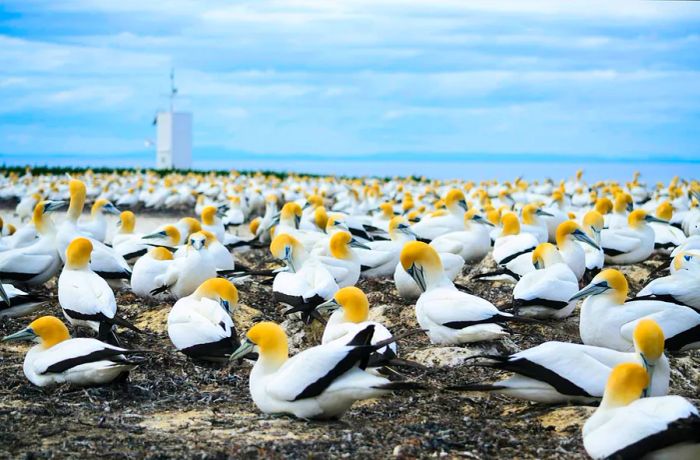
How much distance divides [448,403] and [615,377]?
1426 mm

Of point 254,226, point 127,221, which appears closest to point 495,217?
point 254,226

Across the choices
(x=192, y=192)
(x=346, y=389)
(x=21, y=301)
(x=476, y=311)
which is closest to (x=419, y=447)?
(x=346, y=389)

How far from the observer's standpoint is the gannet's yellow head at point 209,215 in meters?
13.5

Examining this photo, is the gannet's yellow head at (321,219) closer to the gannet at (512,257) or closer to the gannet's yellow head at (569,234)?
the gannet at (512,257)

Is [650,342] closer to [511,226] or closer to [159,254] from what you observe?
[159,254]

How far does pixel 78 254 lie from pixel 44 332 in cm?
177

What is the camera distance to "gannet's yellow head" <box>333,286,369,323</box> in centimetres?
635

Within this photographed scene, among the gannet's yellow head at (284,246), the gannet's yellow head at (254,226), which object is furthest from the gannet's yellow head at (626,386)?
the gannet's yellow head at (254,226)

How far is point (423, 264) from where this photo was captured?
24.9ft

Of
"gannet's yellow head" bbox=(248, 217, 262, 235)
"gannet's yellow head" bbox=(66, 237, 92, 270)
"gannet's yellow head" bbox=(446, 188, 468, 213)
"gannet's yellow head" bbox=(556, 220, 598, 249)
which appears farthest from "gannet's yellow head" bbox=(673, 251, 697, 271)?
"gannet's yellow head" bbox=(248, 217, 262, 235)

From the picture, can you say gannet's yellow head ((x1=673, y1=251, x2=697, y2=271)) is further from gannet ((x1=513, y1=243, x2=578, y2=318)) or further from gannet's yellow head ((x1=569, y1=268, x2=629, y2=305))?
gannet's yellow head ((x1=569, y1=268, x2=629, y2=305))

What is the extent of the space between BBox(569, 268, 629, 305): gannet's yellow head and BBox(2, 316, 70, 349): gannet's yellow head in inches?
141

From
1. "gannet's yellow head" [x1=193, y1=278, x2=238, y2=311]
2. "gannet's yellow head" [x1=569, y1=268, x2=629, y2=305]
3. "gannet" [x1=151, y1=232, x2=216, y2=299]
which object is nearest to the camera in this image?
"gannet's yellow head" [x1=569, y1=268, x2=629, y2=305]

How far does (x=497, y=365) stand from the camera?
Result: 5.32 m
